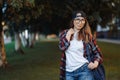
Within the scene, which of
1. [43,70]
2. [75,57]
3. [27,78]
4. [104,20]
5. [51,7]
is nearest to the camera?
[75,57]

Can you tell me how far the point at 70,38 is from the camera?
5.99 metres

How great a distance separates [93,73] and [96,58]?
0.25 metres

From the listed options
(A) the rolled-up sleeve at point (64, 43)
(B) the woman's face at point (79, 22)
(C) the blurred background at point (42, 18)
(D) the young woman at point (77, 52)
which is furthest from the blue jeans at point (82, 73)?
(C) the blurred background at point (42, 18)

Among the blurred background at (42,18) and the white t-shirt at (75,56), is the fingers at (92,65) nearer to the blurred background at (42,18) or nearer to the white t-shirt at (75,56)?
the white t-shirt at (75,56)

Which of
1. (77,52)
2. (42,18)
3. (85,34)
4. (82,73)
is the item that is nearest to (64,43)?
(77,52)

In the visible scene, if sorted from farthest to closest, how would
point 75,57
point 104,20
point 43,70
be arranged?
point 104,20, point 43,70, point 75,57

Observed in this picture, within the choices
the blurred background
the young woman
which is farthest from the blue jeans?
the blurred background

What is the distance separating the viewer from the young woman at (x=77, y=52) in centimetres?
591

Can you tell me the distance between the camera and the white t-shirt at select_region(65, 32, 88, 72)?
5.90 metres

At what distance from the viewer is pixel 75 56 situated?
19.3 feet

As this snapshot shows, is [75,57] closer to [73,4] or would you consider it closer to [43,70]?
[43,70]

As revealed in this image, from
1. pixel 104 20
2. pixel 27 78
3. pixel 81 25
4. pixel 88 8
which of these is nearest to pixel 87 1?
pixel 88 8

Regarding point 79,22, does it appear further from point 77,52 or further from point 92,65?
point 92,65

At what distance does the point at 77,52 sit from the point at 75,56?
0.24ft
